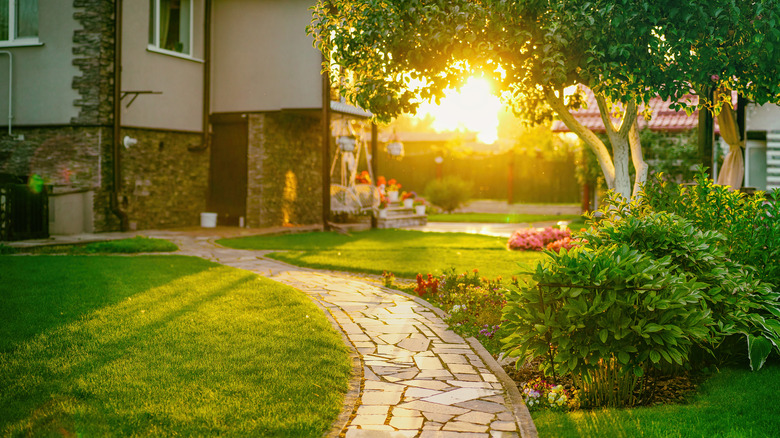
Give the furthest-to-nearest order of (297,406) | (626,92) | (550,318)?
(626,92) < (550,318) < (297,406)

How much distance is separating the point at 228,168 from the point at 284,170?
1379 millimetres

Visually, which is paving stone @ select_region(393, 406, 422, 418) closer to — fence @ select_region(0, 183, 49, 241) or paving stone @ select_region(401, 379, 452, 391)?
paving stone @ select_region(401, 379, 452, 391)

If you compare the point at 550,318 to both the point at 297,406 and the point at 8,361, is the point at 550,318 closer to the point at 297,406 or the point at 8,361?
the point at 297,406

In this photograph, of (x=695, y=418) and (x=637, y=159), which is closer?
(x=695, y=418)

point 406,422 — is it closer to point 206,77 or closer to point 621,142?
point 621,142

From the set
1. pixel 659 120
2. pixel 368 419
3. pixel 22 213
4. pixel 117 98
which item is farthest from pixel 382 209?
pixel 368 419

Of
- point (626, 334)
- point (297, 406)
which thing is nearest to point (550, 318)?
point (626, 334)

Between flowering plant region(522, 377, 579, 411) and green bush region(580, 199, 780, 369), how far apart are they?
3.80ft

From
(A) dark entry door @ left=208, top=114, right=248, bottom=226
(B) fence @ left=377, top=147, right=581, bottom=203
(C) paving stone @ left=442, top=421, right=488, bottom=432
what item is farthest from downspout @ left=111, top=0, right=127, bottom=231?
(B) fence @ left=377, top=147, right=581, bottom=203

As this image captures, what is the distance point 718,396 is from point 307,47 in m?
14.2

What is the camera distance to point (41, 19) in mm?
14977

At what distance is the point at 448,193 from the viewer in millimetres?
27031

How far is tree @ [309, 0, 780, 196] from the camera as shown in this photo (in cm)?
698

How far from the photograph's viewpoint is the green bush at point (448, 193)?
2706cm
